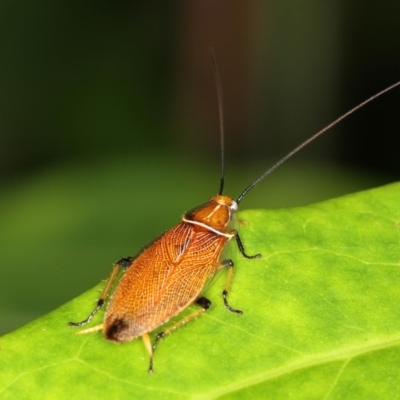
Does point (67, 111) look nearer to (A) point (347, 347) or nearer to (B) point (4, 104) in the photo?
(B) point (4, 104)

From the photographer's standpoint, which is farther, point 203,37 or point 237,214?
point 203,37

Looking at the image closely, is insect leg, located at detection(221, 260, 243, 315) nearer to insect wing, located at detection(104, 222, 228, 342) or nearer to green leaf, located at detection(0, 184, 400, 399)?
green leaf, located at detection(0, 184, 400, 399)

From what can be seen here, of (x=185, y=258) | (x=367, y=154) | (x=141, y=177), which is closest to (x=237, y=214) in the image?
(x=185, y=258)

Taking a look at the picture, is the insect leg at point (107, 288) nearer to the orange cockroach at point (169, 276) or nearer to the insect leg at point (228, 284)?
the orange cockroach at point (169, 276)

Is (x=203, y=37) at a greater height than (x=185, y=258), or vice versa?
(x=203, y=37)

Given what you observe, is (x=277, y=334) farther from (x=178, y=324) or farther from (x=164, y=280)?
(x=164, y=280)
